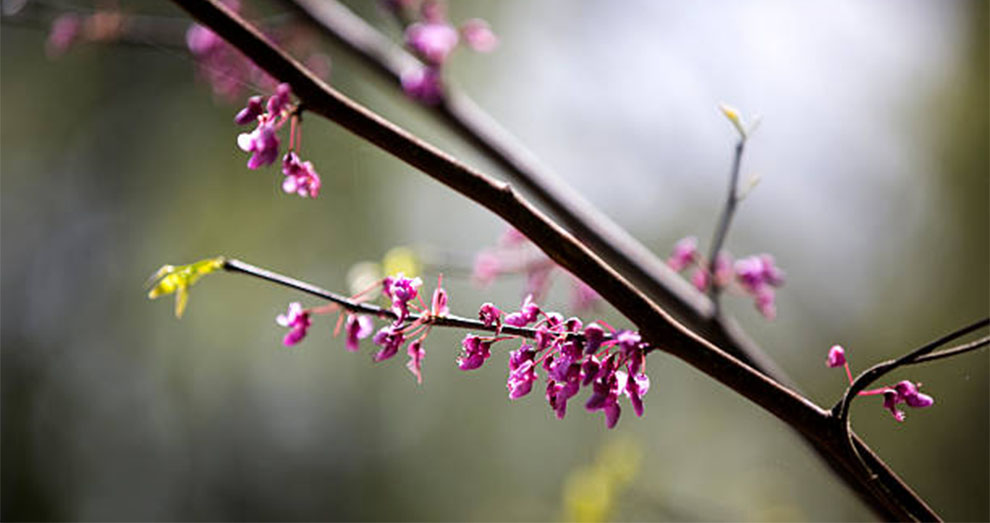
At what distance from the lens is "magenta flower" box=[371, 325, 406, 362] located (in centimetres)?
58

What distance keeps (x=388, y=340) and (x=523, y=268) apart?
678 millimetres

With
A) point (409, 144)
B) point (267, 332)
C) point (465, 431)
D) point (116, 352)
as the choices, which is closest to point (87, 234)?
point (116, 352)

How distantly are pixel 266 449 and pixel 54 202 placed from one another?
204 cm

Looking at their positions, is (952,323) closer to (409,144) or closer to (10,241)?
(409,144)

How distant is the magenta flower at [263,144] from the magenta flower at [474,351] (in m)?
0.18

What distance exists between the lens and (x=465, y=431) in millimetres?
5426

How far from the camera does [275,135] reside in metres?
0.61

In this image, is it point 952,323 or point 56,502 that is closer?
point 952,323

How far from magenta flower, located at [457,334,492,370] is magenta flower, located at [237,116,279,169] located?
0.18 metres

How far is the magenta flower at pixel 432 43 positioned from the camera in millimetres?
1280

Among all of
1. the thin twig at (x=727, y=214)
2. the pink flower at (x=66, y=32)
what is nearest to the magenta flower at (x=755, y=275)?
the thin twig at (x=727, y=214)

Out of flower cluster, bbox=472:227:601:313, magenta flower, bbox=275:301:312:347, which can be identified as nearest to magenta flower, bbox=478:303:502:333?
magenta flower, bbox=275:301:312:347

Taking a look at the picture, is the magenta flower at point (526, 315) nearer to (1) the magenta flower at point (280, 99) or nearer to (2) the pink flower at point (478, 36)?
(1) the magenta flower at point (280, 99)

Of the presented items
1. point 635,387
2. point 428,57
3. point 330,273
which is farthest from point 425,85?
point 330,273
